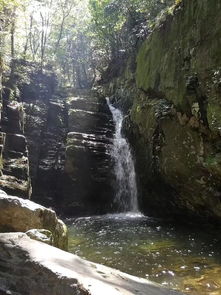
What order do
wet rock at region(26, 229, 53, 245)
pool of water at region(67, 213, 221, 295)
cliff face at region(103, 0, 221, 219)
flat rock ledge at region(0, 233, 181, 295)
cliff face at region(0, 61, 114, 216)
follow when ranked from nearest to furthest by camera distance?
flat rock ledge at region(0, 233, 181, 295) → wet rock at region(26, 229, 53, 245) → pool of water at region(67, 213, 221, 295) → cliff face at region(103, 0, 221, 219) → cliff face at region(0, 61, 114, 216)

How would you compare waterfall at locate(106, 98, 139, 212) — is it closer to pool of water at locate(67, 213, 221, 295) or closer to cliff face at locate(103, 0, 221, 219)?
cliff face at locate(103, 0, 221, 219)

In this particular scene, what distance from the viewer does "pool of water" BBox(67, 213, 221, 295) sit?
7.06 meters

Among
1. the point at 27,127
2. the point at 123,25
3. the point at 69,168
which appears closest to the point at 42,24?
the point at 123,25

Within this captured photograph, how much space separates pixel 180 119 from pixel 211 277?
5798mm

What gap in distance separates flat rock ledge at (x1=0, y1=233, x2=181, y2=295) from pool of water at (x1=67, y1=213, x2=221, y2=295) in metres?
2.58

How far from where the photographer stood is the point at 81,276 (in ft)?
12.2

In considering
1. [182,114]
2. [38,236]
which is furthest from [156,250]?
[38,236]

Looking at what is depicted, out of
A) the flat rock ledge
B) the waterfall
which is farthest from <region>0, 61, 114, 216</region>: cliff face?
the flat rock ledge

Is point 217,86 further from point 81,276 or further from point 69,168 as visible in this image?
point 69,168

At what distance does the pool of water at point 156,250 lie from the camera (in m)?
7.06

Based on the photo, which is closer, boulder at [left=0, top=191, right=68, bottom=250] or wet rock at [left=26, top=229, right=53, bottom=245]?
wet rock at [left=26, top=229, right=53, bottom=245]

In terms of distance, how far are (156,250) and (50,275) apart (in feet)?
19.4

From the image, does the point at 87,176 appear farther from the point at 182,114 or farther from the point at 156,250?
the point at 156,250

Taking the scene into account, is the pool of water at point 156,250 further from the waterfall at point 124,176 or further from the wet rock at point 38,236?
the wet rock at point 38,236
